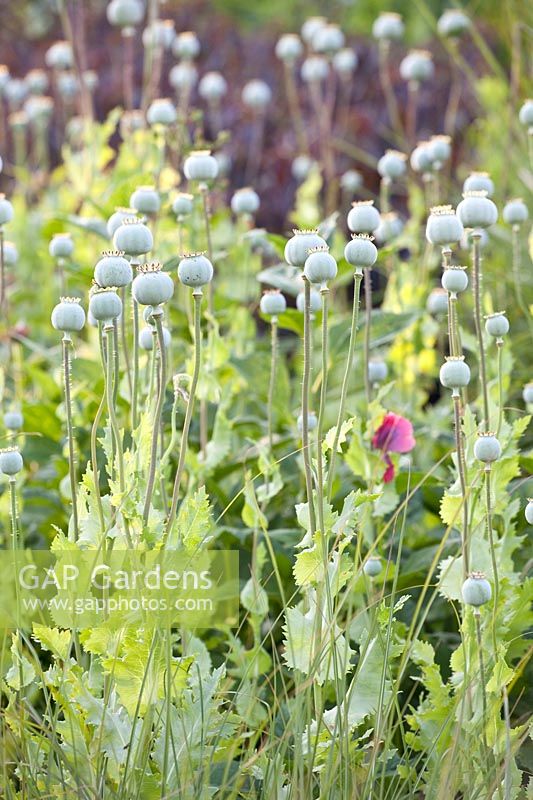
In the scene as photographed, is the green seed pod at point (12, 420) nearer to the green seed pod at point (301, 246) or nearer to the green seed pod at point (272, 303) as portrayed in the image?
the green seed pod at point (272, 303)

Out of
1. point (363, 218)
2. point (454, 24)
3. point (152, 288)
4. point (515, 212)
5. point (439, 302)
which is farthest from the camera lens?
point (454, 24)

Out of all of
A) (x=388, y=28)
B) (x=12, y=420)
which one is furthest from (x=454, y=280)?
(x=388, y=28)

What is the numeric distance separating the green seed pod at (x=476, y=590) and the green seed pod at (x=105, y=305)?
0.51 metres

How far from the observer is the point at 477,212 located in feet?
4.58

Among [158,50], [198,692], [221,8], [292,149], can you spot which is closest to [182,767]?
[198,692]

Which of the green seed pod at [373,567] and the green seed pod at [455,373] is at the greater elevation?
the green seed pod at [455,373]

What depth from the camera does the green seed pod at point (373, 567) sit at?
5.40ft

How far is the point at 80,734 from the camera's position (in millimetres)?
1386

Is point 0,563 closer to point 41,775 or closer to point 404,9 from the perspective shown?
point 41,775

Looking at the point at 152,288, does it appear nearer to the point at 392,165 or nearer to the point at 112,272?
the point at 112,272

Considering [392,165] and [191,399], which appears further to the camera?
[392,165]

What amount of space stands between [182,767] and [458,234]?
0.72 meters

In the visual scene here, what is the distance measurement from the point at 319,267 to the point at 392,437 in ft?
1.78

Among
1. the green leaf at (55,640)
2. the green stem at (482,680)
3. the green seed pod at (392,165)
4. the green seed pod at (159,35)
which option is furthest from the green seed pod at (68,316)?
the green seed pod at (159,35)
